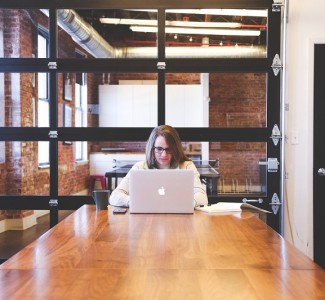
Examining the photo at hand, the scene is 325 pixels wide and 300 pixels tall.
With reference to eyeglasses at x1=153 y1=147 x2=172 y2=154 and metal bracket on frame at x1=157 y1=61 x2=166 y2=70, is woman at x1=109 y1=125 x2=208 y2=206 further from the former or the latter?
metal bracket on frame at x1=157 y1=61 x2=166 y2=70

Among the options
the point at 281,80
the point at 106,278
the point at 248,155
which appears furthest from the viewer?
the point at 248,155

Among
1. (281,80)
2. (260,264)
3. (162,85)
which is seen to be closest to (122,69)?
(162,85)

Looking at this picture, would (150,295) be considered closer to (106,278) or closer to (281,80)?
(106,278)

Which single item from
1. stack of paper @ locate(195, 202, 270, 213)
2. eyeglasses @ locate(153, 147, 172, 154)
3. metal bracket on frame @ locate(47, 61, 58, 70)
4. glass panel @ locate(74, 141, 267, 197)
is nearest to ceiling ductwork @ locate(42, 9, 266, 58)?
metal bracket on frame @ locate(47, 61, 58, 70)

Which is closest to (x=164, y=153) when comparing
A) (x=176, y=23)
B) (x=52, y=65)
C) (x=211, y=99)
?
(x=52, y=65)

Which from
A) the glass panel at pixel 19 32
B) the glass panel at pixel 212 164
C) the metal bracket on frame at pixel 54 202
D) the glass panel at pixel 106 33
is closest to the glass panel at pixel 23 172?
the metal bracket on frame at pixel 54 202

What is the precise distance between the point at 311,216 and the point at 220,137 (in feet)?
3.61

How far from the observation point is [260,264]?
1.32m

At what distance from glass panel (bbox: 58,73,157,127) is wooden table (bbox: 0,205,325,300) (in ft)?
6.94

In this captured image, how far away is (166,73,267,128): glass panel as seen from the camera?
4820mm

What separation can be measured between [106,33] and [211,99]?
308 centimetres

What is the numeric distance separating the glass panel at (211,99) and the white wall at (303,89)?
1.37ft

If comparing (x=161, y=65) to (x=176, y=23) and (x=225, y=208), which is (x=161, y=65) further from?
(x=225, y=208)

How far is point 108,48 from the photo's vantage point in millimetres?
5328
